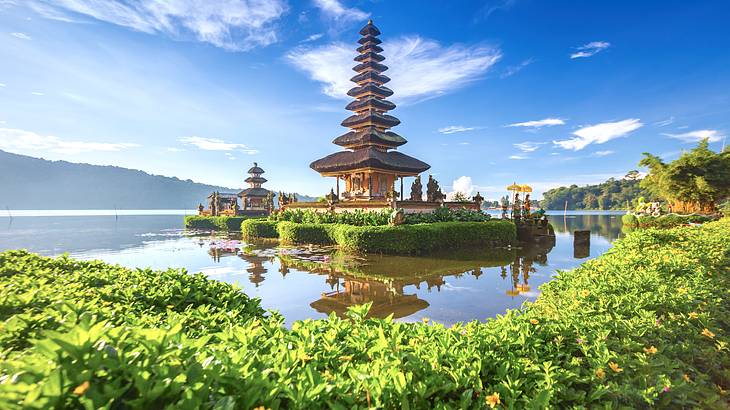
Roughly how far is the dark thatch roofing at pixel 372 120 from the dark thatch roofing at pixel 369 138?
64 centimetres

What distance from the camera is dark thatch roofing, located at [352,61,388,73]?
30.4 meters

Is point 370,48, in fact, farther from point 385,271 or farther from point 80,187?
point 80,187

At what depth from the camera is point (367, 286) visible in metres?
8.96

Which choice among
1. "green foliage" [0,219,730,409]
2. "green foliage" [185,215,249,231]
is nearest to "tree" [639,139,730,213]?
"green foliage" [0,219,730,409]

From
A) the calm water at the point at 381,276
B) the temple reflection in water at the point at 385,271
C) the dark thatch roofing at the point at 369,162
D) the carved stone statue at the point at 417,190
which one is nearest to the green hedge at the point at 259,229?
the calm water at the point at 381,276

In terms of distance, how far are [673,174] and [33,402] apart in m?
41.8

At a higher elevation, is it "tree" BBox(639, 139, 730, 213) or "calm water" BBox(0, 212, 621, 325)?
"tree" BBox(639, 139, 730, 213)

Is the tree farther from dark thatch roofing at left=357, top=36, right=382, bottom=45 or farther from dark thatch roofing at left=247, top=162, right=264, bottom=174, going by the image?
dark thatch roofing at left=247, top=162, right=264, bottom=174

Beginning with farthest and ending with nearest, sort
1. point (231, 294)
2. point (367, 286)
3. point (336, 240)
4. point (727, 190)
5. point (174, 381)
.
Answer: point (727, 190) → point (336, 240) → point (367, 286) → point (231, 294) → point (174, 381)

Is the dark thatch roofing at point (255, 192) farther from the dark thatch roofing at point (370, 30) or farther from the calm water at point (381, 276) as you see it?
the calm water at point (381, 276)

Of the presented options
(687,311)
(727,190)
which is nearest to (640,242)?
(687,311)

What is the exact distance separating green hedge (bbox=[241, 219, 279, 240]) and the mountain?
179 metres

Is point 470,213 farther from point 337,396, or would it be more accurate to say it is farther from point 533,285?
point 337,396

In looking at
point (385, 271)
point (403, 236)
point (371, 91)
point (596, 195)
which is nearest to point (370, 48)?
point (371, 91)
